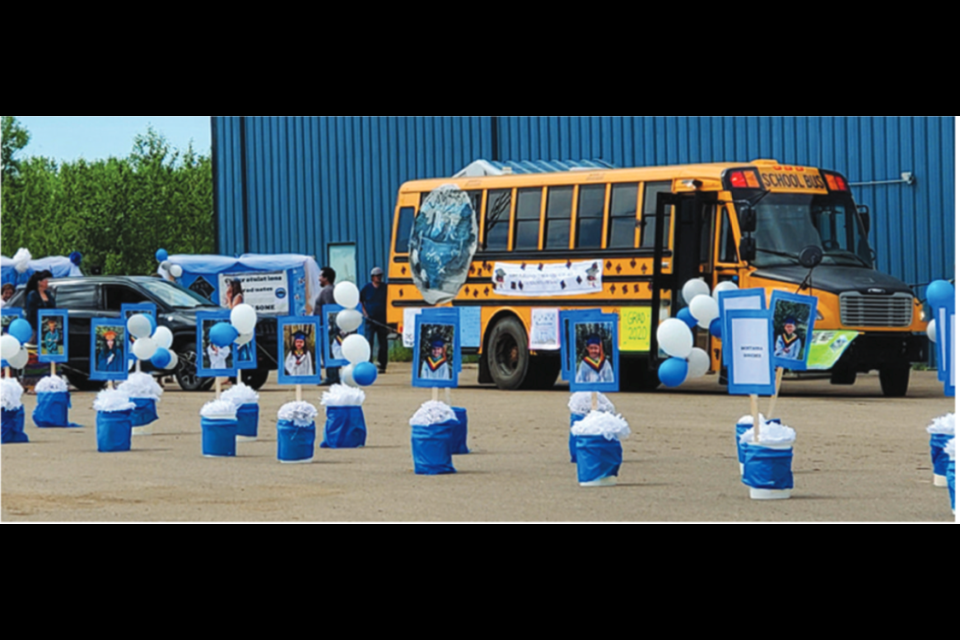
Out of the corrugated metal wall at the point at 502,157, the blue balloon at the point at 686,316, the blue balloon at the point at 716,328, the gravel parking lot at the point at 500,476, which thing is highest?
the corrugated metal wall at the point at 502,157

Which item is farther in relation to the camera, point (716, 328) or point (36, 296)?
point (36, 296)

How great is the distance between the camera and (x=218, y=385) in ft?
47.3

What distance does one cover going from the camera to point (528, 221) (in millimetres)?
23734

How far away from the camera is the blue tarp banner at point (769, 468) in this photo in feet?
34.3

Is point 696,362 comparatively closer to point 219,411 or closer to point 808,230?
point 219,411

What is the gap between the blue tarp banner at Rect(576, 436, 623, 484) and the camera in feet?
37.5

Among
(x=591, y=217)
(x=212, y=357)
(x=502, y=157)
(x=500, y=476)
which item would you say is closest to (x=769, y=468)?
(x=500, y=476)

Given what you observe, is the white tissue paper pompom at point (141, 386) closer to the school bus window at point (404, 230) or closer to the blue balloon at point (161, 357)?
the blue balloon at point (161, 357)

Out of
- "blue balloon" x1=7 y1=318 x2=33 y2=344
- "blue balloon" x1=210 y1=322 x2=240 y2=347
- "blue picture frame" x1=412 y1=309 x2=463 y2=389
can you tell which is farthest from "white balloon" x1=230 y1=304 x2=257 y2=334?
"blue balloon" x1=7 y1=318 x2=33 y2=344

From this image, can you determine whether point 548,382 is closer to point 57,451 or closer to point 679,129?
point 679,129

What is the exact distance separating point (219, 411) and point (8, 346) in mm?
2754

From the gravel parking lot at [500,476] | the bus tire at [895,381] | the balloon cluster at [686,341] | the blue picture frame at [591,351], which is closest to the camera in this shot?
the gravel parking lot at [500,476]

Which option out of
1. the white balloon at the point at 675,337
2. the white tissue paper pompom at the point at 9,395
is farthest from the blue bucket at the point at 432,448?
the white tissue paper pompom at the point at 9,395

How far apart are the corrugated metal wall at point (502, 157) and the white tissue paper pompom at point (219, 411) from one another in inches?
595
